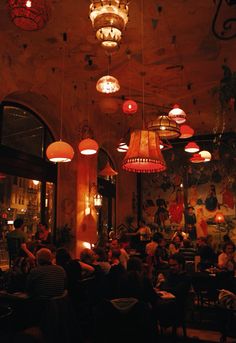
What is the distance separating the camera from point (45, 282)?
421 centimetres

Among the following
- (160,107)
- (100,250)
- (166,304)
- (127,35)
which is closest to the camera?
(166,304)

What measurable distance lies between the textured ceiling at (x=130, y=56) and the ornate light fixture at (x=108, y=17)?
2808 millimetres

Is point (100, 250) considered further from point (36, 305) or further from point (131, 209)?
point (131, 209)

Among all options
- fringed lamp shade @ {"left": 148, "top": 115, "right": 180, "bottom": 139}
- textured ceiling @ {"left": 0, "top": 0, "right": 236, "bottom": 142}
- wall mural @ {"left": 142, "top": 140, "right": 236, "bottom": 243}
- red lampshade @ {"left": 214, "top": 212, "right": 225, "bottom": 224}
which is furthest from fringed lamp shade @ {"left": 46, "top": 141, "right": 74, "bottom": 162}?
red lampshade @ {"left": 214, "top": 212, "right": 225, "bottom": 224}

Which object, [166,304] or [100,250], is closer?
[166,304]

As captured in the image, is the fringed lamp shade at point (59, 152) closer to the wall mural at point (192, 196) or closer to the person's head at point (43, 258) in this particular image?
the person's head at point (43, 258)

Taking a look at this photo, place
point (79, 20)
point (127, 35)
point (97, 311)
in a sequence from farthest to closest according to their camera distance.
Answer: point (127, 35) → point (79, 20) → point (97, 311)

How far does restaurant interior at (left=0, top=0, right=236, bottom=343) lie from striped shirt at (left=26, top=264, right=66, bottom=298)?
418 mm

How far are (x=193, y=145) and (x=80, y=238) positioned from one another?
410 cm

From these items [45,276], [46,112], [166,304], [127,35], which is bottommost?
[166,304]

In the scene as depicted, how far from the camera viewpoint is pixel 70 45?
7449 mm

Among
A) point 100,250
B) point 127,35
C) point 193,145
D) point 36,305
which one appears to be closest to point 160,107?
point 193,145

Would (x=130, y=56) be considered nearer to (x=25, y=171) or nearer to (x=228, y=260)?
(x=25, y=171)

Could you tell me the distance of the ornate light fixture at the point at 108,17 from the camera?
132 inches
